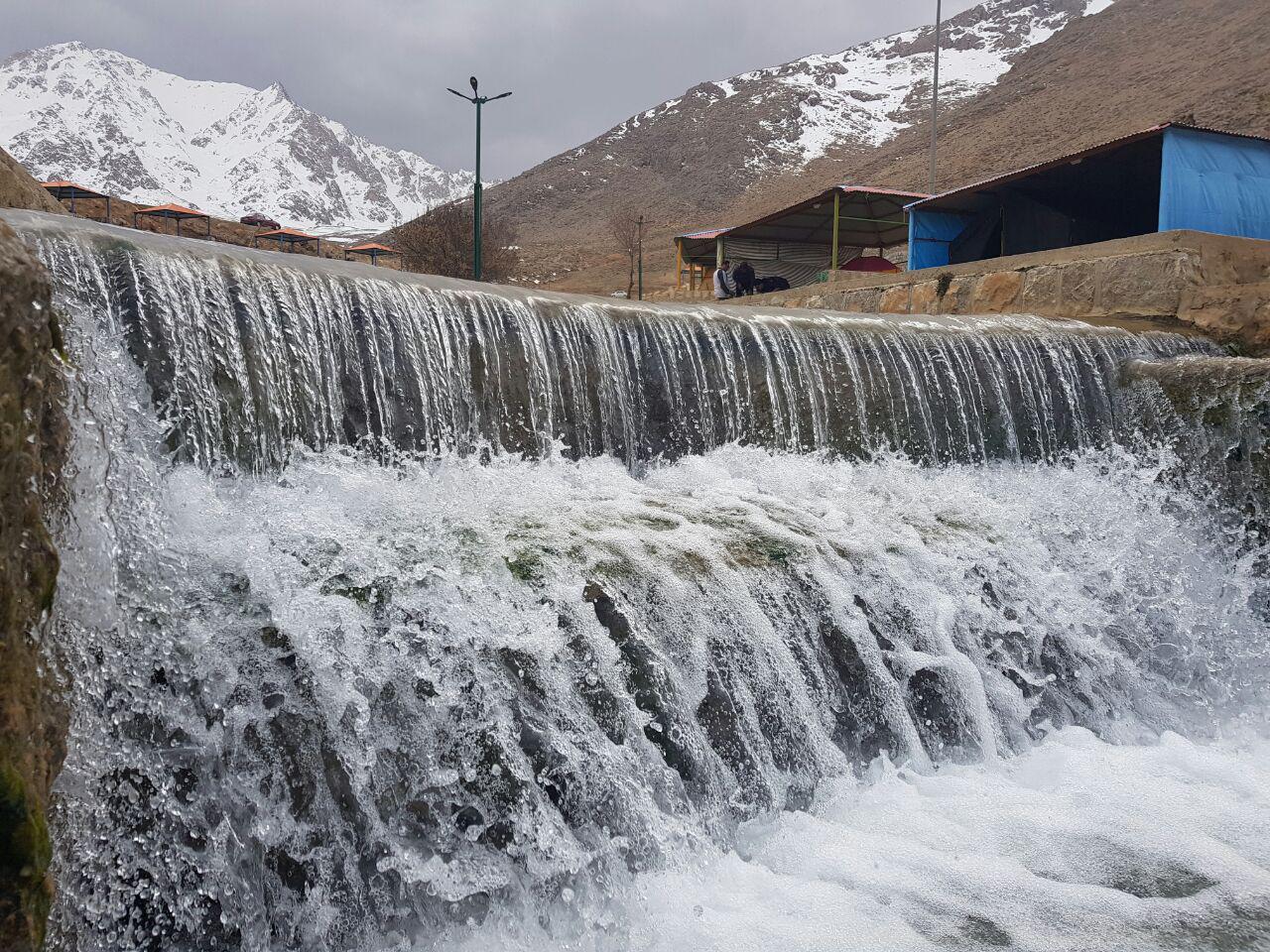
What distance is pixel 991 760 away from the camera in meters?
4.05

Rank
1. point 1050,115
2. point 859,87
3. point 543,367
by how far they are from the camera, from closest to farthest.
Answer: point 543,367, point 1050,115, point 859,87

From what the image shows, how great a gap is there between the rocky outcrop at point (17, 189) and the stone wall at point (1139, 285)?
386 inches

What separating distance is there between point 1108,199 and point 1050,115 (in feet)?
154

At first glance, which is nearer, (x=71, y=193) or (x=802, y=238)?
(x=802, y=238)

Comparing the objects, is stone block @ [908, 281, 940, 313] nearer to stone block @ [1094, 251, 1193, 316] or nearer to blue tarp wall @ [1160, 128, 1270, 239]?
stone block @ [1094, 251, 1193, 316]

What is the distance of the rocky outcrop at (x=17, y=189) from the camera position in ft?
23.4

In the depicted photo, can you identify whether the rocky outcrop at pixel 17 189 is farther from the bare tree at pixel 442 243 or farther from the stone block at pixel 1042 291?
the bare tree at pixel 442 243

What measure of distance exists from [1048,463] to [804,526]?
3.82 meters

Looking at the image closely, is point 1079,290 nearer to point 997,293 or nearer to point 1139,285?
point 1139,285

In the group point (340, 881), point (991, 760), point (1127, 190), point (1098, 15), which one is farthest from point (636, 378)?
point (1098, 15)

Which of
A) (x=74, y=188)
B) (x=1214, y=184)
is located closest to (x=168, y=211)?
(x=74, y=188)

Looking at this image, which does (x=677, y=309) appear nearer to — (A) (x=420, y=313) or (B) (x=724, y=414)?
(B) (x=724, y=414)

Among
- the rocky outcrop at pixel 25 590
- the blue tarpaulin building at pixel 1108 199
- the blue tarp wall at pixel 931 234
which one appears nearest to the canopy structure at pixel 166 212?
the blue tarp wall at pixel 931 234

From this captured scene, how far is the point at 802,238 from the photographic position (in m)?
21.6
